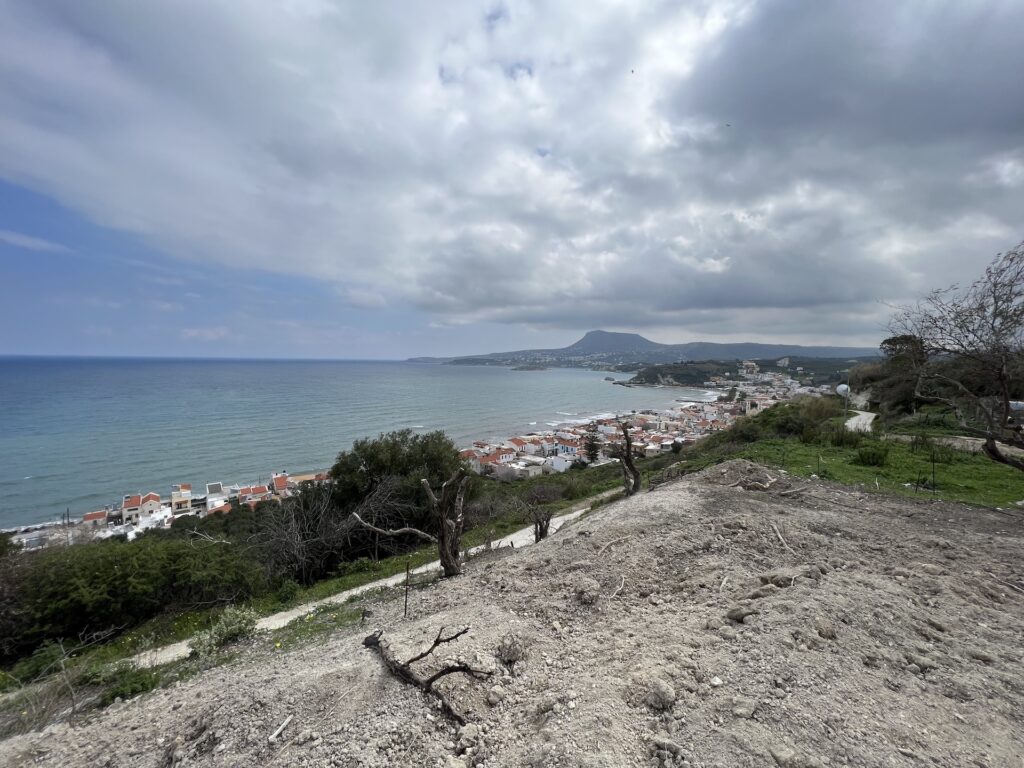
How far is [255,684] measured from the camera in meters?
4.13

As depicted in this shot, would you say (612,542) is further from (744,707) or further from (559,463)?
(559,463)

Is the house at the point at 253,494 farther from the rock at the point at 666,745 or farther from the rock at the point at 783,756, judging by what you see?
the rock at the point at 783,756

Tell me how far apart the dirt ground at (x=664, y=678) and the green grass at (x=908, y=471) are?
4.27 m

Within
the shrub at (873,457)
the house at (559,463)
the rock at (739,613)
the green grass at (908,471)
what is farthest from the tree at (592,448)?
the rock at (739,613)

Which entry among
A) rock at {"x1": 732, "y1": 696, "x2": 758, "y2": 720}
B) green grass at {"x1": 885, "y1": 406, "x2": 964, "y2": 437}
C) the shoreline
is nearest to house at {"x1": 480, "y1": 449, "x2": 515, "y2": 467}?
the shoreline

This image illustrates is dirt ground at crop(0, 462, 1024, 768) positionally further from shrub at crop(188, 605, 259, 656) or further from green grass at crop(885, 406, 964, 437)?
green grass at crop(885, 406, 964, 437)

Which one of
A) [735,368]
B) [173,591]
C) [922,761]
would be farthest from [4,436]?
[735,368]

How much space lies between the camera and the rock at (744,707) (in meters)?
3.04

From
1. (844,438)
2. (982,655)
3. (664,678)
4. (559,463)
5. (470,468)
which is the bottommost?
(559,463)

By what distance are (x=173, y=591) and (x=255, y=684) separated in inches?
271

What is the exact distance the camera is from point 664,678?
349 cm

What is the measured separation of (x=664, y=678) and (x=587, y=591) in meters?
1.86

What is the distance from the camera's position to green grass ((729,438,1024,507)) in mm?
9555

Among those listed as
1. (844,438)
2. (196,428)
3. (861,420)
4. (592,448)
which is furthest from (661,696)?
(196,428)
